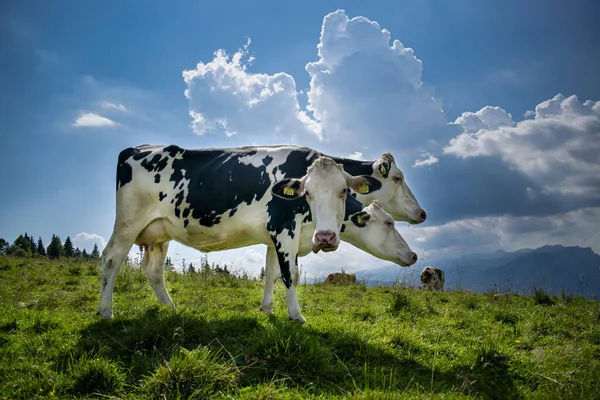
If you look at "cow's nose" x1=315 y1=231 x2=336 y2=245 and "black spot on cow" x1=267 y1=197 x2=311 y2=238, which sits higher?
"black spot on cow" x1=267 y1=197 x2=311 y2=238

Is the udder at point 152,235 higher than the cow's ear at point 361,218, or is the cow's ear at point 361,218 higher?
the cow's ear at point 361,218

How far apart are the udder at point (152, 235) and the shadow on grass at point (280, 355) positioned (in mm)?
2326

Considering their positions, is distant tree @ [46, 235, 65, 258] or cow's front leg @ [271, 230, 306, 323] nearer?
cow's front leg @ [271, 230, 306, 323]

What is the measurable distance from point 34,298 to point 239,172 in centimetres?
528

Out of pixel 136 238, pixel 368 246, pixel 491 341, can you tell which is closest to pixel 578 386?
pixel 491 341

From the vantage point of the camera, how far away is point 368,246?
920 centimetres

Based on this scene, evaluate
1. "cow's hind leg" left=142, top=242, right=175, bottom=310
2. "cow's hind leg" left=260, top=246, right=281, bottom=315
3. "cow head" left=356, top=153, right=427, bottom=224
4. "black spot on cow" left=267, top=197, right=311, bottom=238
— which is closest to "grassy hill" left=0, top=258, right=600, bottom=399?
"cow's hind leg" left=142, top=242, right=175, bottom=310

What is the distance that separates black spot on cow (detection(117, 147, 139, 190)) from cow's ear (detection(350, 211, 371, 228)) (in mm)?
4398

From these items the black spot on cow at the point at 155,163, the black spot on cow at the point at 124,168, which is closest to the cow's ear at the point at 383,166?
the black spot on cow at the point at 155,163

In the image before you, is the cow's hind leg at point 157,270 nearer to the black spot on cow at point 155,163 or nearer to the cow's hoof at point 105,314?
the cow's hoof at point 105,314

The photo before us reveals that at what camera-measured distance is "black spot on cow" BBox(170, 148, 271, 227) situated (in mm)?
8281

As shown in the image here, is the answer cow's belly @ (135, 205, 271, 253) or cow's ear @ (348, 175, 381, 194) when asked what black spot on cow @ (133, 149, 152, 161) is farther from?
cow's ear @ (348, 175, 381, 194)

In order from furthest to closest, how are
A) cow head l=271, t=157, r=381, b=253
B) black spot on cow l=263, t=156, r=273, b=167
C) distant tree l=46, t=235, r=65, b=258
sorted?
distant tree l=46, t=235, r=65, b=258 → black spot on cow l=263, t=156, r=273, b=167 → cow head l=271, t=157, r=381, b=253

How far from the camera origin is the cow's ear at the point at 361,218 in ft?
29.5
